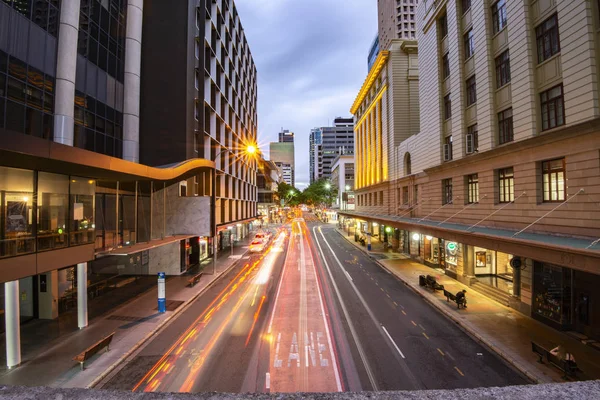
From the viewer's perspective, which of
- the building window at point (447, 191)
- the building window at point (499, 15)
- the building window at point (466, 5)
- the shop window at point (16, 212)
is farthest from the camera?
the building window at point (447, 191)

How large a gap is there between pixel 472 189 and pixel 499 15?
1228 cm

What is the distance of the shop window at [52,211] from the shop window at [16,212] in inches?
17.9

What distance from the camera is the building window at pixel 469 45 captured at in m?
25.0

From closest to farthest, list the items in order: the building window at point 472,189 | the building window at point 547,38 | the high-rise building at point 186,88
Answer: the building window at point 547,38, the building window at point 472,189, the high-rise building at point 186,88

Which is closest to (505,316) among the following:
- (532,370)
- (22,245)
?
(532,370)

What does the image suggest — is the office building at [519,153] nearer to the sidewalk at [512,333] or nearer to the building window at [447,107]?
the building window at [447,107]

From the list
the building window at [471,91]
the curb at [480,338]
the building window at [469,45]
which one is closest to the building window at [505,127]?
the building window at [471,91]

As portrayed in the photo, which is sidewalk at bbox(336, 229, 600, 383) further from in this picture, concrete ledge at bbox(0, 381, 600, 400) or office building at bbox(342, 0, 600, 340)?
concrete ledge at bbox(0, 381, 600, 400)

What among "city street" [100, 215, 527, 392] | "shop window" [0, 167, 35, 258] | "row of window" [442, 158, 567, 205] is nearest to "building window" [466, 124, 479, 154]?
"row of window" [442, 158, 567, 205]

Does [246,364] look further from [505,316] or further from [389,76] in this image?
[389,76]

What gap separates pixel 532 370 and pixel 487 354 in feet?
6.08

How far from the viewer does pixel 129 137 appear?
27969 millimetres

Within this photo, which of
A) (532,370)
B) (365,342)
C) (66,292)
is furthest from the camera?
(66,292)

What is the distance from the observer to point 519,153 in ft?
62.4
